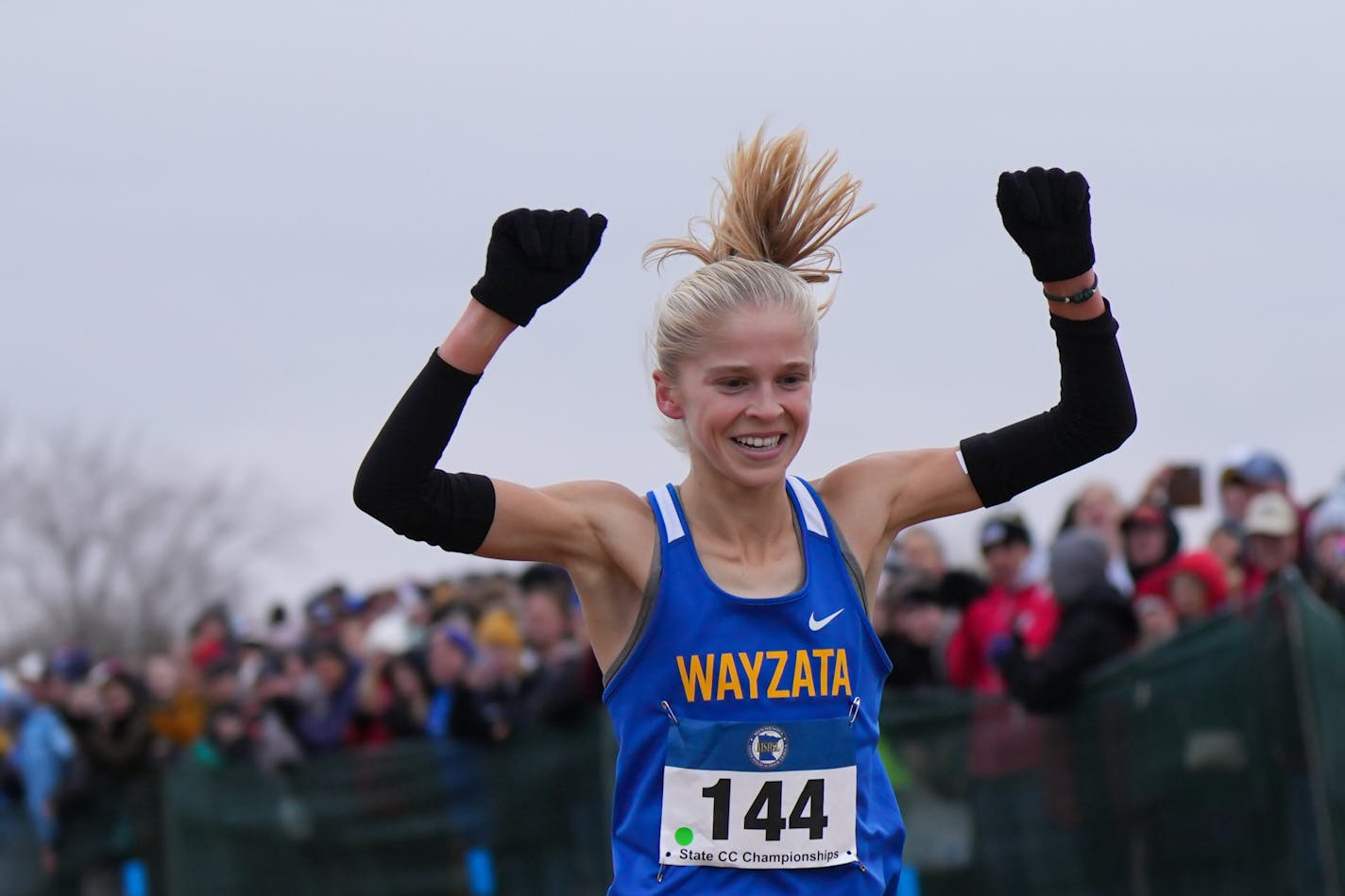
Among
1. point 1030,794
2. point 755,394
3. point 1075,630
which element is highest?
point 755,394

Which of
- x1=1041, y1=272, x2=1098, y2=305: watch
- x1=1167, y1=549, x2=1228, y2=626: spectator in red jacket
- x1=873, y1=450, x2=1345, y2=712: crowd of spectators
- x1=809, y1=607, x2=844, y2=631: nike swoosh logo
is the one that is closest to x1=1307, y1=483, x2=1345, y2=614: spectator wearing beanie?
x1=873, y1=450, x2=1345, y2=712: crowd of spectators

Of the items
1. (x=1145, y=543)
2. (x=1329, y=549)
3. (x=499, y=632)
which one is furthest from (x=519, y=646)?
(x=1329, y=549)

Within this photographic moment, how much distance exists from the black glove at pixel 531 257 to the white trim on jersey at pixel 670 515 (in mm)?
517

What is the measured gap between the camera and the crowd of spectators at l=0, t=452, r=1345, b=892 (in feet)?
26.5

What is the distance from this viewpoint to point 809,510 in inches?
167

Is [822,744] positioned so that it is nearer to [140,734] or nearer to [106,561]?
[140,734]

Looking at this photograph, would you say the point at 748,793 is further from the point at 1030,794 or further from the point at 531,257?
the point at 1030,794

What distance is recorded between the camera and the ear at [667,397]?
424cm

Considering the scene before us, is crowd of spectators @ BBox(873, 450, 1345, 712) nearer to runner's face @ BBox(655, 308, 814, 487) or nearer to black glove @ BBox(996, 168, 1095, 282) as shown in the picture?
black glove @ BBox(996, 168, 1095, 282)

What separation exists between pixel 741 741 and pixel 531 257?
3.28ft

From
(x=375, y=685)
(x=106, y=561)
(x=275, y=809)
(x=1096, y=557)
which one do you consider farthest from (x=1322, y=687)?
(x=106, y=561)

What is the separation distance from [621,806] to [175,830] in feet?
29.7

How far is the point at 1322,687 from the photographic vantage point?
7.03m

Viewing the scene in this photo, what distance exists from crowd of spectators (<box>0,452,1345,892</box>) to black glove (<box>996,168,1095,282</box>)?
3405 mm
